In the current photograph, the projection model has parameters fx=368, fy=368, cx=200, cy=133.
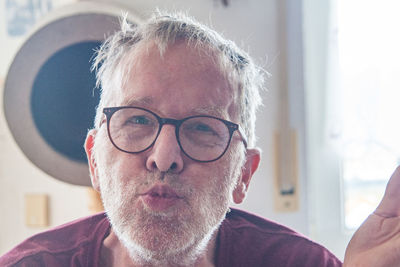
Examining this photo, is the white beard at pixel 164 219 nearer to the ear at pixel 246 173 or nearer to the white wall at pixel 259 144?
the ear at pixel 246 173

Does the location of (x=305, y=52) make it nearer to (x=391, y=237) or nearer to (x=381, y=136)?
(x=381, y=136)

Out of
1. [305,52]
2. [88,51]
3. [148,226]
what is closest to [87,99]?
[88,51]

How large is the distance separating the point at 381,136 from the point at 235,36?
1.03 ft

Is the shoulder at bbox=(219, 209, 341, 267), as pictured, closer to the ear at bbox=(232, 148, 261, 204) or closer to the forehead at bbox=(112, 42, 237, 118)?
the ear at bbox=(232, 148, 261, 204)

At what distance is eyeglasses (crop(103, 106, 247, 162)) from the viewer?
0.50 metres

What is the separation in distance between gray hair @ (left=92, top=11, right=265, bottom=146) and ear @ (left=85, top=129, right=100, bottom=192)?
2 centimetres

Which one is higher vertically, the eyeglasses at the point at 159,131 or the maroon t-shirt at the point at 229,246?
the eyeglasses at the point at 159,131

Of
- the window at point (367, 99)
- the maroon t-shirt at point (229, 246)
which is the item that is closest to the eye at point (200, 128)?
the maroon t-shirt at point (229, 246)

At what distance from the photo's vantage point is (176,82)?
0.50 m

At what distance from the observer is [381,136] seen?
655mm

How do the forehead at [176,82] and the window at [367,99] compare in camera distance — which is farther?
the window at [367,99]

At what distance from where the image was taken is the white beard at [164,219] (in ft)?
1.56

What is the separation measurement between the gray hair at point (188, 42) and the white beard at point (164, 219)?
0.10 metres

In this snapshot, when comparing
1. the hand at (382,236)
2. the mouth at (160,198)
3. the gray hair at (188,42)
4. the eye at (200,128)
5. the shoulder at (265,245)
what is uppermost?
the gray hair at (188,42)
